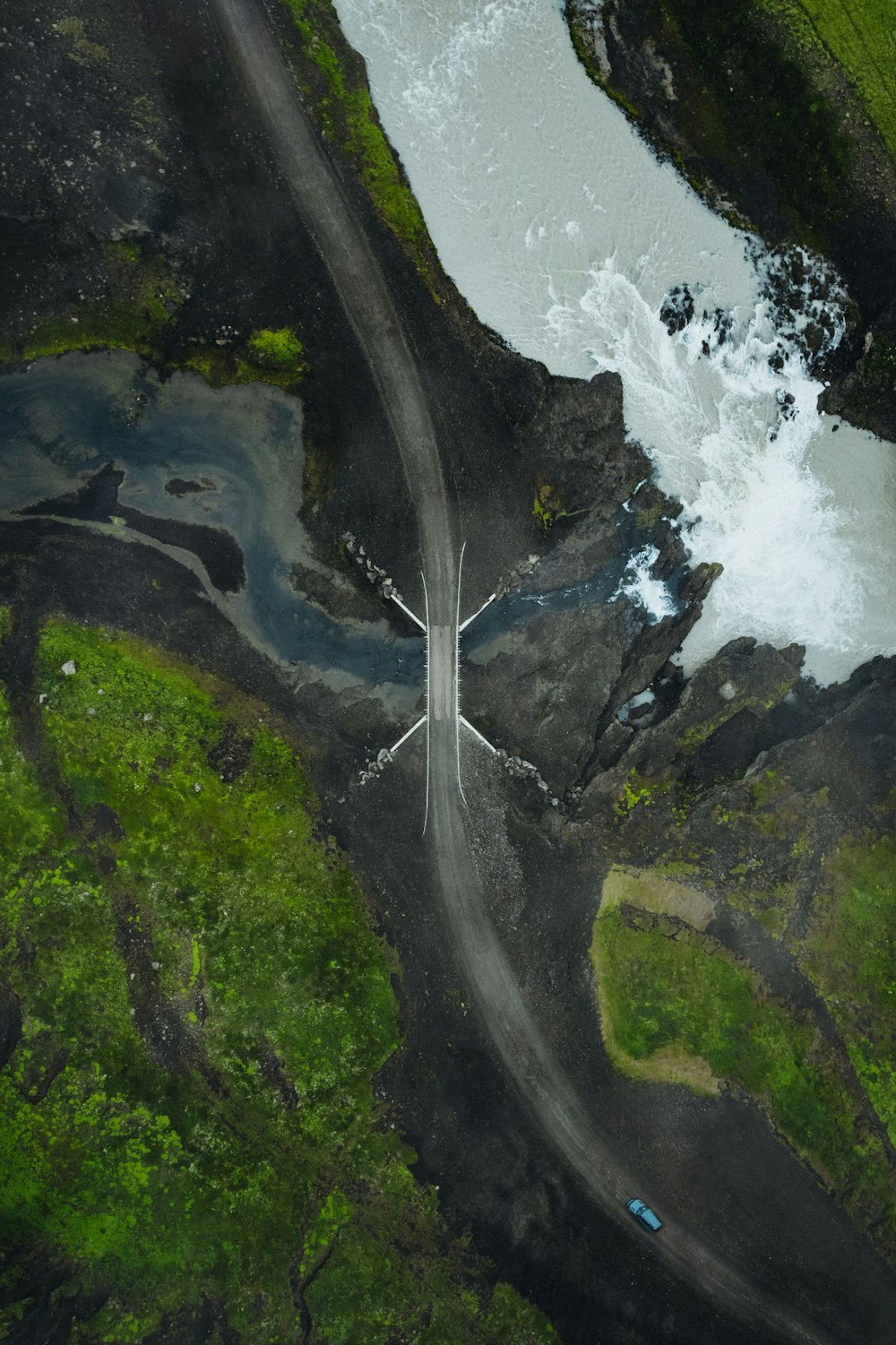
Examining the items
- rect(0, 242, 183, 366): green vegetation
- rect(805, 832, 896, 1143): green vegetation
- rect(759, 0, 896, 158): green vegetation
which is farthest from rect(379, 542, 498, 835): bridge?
rect(759, 0, 896, 158): green vegetation

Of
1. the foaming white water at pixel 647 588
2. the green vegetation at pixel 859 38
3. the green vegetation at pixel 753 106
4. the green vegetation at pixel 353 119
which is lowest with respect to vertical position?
the foaming white water at pixel 647 588

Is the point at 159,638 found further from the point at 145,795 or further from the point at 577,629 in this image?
the point at 577,629

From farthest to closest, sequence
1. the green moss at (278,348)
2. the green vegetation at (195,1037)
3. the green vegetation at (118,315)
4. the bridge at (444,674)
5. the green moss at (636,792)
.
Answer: the green moss at (636,792) < the bridge at (444,674) < the green moss at (278,348) < the green vegetation at (118,315) < the green vegetation at (195,1037)

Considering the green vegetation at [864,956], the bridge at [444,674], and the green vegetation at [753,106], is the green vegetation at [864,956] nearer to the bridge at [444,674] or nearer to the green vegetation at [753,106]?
the bridge at [444,674]

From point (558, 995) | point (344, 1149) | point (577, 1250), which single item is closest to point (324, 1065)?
point (344, 1149)

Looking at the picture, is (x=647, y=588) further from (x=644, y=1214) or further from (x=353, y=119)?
(x=644, y=1214)

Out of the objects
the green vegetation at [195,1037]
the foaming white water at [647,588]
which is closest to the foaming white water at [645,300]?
the foaming white water at [647,588]
